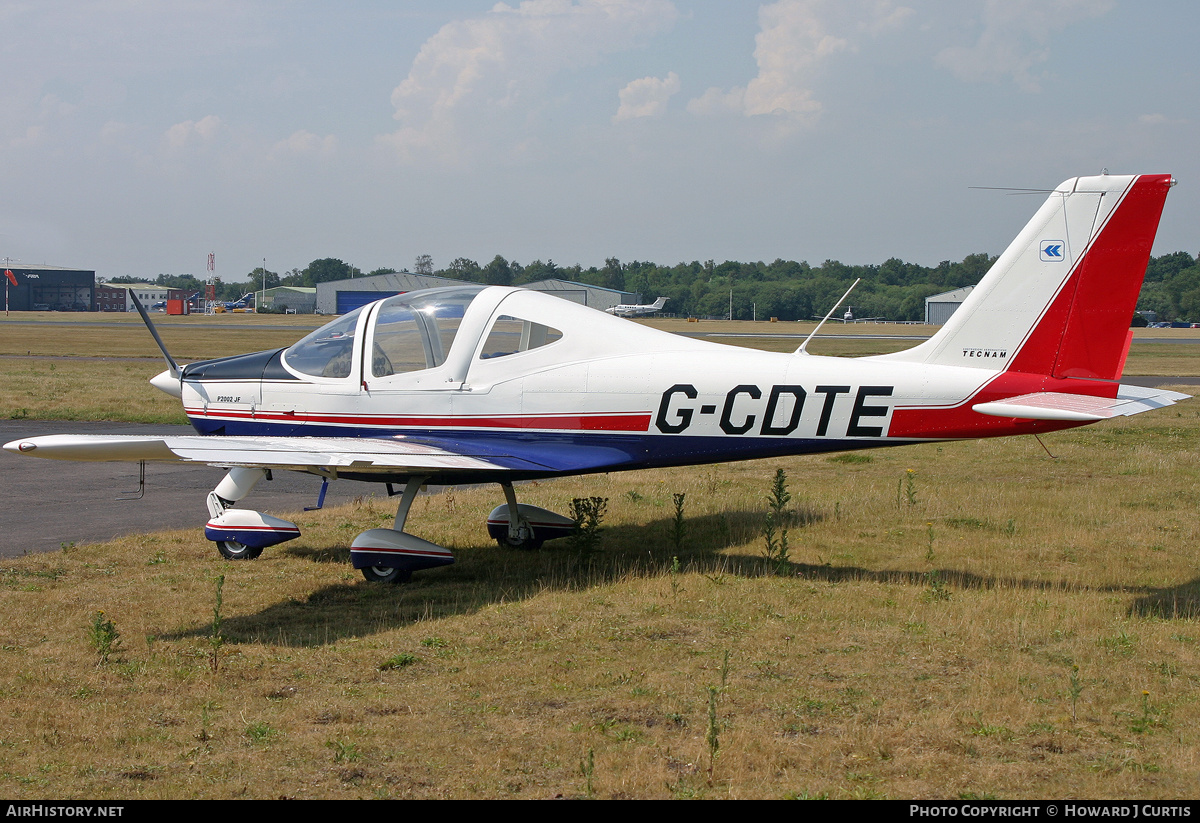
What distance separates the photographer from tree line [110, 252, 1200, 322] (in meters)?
116

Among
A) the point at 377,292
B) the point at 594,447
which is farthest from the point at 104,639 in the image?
the point at 377,292

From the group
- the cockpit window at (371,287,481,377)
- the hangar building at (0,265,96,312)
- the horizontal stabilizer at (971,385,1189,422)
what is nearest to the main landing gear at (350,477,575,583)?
the cockpit window at (371,287,481,377)

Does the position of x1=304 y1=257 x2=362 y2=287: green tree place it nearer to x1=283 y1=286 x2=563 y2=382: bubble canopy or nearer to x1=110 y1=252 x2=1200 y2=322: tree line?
x1=110 y1=252 x2=1200 y2=322: tree line

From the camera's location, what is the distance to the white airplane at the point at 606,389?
25.5 feet

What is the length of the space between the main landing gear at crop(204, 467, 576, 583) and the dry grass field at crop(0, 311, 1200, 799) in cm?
24

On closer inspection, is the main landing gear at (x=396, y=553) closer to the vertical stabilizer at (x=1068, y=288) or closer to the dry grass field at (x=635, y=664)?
the dry grass field at (x=635, y=664)

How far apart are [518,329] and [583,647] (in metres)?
3.41

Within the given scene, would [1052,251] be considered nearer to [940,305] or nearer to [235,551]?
[235,551]

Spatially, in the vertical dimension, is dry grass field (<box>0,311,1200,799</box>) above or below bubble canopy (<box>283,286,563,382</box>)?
below

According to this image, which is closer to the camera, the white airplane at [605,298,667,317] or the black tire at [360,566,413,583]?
the black tire at [360,566,413,583]

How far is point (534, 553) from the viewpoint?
9898 mm

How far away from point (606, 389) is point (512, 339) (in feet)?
3.53

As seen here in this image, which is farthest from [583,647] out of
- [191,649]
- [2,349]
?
[2,349]

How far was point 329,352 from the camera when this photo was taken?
9.47 meters
